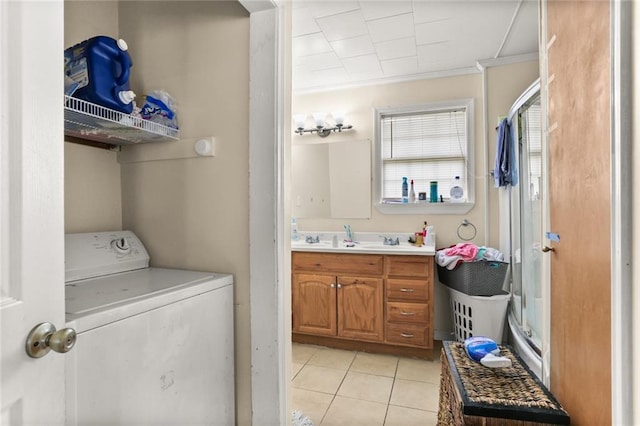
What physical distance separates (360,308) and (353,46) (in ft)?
6.69

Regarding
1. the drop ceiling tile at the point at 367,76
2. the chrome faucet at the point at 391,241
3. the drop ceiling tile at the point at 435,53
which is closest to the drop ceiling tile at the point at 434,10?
the drop ceiling tile at the point at 435,53

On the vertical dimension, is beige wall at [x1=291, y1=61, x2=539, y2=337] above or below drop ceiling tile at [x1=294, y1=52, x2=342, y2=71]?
below

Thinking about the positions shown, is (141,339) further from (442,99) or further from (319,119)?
(442,99)

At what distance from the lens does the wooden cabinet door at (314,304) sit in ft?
8.85

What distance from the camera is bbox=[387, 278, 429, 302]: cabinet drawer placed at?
250 centimetres

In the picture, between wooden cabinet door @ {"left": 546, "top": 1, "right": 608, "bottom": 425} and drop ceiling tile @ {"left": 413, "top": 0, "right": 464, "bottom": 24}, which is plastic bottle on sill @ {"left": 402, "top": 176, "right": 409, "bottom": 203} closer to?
drop ceiling tile @ {"left": 413, "top": 0, "right": 464, "bottom": 24}

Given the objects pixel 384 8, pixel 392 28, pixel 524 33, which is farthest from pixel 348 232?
pixel 524 33

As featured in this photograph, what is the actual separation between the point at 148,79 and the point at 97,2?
40 cm

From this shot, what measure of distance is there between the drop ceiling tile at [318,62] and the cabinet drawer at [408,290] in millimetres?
1838

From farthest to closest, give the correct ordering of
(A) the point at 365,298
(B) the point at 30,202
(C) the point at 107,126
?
(A) the point at 365,298 < (C) the point at 107,126 < (B) the point at 30,202

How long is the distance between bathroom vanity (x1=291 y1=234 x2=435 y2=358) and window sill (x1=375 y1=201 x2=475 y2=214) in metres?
0.36

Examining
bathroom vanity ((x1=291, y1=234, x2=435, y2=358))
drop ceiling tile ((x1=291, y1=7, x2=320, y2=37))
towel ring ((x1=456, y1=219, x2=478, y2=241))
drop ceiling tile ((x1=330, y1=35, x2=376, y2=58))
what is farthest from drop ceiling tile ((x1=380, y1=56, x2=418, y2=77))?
bathroom vanity ((x1=291, y1=234, x2=435, y2=358))

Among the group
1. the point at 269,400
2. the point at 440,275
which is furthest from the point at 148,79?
the point at 440,275

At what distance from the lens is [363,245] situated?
3.01m
